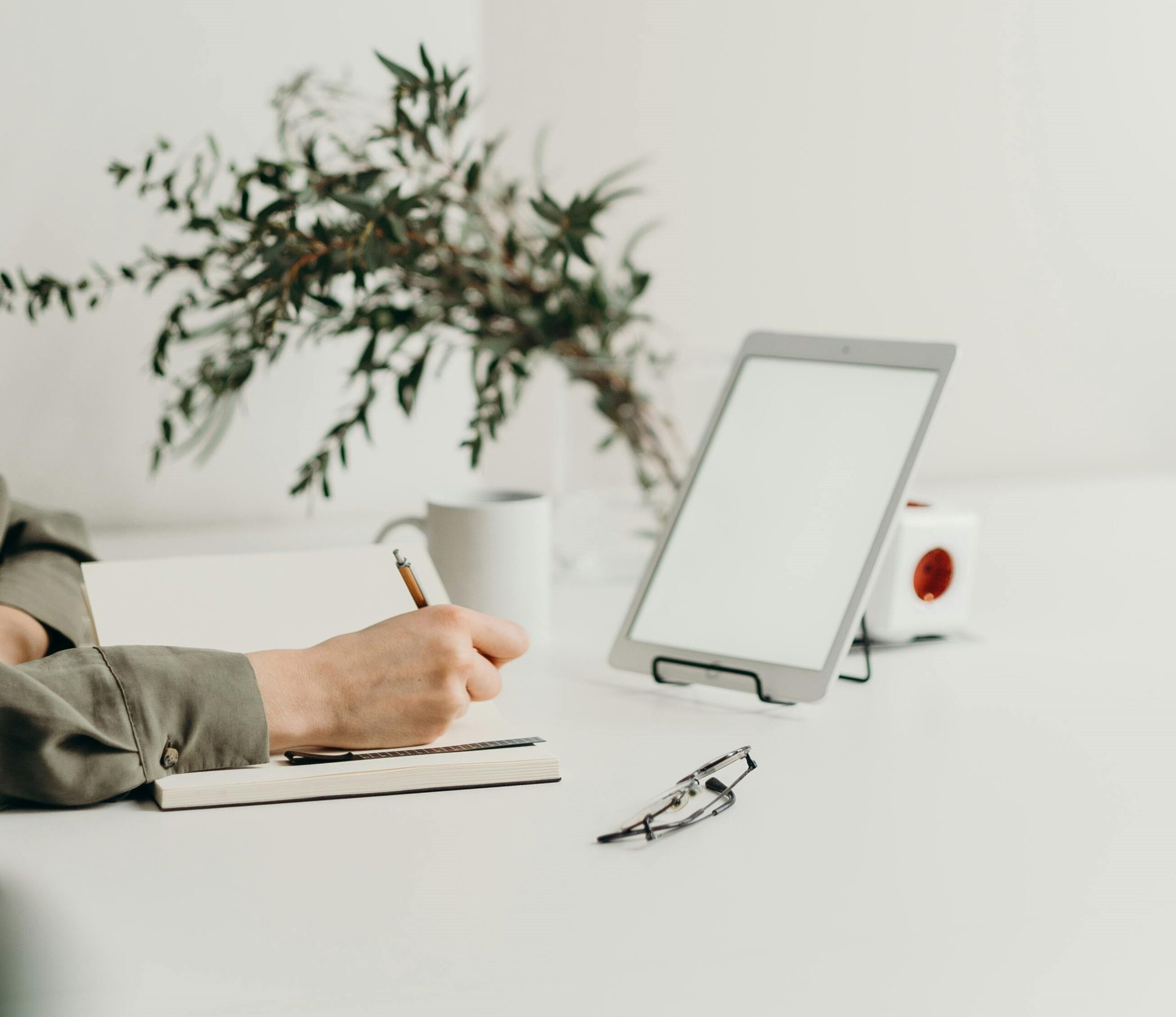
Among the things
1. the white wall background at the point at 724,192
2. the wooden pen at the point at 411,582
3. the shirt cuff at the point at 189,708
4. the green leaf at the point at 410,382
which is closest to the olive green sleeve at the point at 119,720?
the shirt cuff at the point at 189,708

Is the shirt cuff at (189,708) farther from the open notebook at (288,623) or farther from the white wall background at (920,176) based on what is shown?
the white wall background at (920,176)

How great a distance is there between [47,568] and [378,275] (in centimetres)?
61

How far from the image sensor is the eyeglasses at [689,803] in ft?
2.08

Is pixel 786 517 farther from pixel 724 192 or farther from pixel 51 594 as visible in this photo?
pixel 724 192

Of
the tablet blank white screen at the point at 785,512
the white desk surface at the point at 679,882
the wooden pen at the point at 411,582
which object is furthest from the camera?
the tablet blank white screen at the point at 785,512

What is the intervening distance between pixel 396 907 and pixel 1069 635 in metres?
0.70

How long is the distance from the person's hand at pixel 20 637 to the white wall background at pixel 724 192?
1.88 feet

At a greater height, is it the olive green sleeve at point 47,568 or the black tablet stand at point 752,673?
the olive green sleeve at point 47,568

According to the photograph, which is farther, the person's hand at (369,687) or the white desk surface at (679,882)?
the person's hand at (369,687)

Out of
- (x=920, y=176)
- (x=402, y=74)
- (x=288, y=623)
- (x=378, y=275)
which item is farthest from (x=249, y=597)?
(x=920, y=176)

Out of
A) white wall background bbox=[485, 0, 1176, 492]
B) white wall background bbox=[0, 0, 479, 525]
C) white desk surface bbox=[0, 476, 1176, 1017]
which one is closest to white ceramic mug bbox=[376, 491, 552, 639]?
white desk surface bbox=[0, 476, 1176, 1017]

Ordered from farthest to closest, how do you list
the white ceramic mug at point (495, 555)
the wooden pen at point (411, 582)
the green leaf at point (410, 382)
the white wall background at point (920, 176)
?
the white wall background at point (920, 176)
the green leaf at point (410, 382)
the white ceramic mug at point (495, 555)
the wooden pen at point (411, 582)

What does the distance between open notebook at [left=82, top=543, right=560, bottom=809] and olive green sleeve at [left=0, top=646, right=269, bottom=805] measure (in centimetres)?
2

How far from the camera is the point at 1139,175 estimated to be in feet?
7.28
